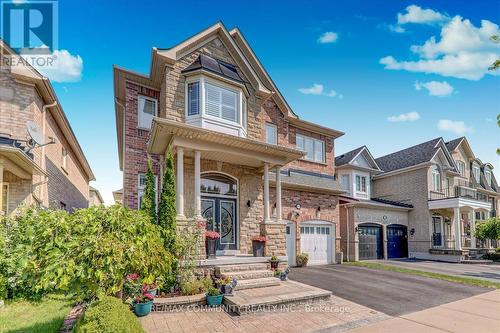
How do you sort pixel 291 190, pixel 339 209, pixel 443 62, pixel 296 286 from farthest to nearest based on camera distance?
pixel 339 209 → pixel 291 190 → pixel 443 62 → pixel 296 286

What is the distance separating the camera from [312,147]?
1770cm

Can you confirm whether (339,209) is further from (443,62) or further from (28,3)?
(28,3)

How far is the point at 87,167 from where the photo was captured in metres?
21.9

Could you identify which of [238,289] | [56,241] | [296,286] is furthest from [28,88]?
[296,286]

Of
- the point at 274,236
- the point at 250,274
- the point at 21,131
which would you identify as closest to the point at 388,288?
the point at 274,236

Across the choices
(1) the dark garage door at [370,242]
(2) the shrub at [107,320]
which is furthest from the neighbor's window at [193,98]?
(1) the dark garage door at [370,242]

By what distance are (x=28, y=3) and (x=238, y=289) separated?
37.3 ft

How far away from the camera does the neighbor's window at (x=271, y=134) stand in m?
15.6

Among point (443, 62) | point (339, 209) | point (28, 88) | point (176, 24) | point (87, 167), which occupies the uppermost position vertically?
point (176, 24)

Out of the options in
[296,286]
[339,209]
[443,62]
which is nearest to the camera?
[296,286]

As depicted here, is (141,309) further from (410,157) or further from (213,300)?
(410,157)

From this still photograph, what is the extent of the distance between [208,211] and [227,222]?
0.94 metres

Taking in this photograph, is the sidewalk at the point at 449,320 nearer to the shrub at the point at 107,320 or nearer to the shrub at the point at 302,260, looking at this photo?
the shrub at the point at 107,320

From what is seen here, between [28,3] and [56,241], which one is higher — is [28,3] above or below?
above
